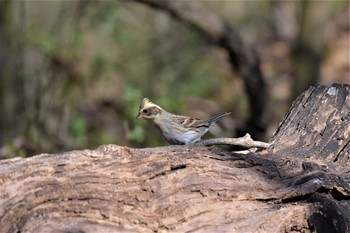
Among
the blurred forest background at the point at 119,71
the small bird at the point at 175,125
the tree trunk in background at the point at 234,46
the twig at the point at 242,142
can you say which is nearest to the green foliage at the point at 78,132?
the blurred forest background at the point at 119,71

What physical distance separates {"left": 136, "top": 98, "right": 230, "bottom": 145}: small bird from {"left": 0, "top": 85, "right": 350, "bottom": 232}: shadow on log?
5.53 ft

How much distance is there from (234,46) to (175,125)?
423 cm

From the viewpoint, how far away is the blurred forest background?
10.9 metres

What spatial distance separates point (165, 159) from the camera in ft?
14.5

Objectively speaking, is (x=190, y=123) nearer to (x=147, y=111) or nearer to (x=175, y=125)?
(x=175, y=125)


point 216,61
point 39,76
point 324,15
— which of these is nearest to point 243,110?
point 216,61

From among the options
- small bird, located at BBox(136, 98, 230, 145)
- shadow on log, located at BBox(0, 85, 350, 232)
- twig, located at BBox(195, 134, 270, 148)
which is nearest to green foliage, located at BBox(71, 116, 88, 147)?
small bird, located at BBox(136, 98, 230, 145)

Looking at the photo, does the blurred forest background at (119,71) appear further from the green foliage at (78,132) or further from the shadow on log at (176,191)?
the shadow on log at (176,191)

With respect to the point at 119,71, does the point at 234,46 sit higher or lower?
lower

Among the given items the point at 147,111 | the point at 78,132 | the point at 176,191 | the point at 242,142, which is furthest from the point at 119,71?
the point at 176,191

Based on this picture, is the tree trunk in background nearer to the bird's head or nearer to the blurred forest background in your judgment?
the blurred forest background

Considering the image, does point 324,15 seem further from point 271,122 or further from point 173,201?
point 173,201

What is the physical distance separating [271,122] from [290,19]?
7021mm

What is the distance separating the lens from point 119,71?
13344 mm
